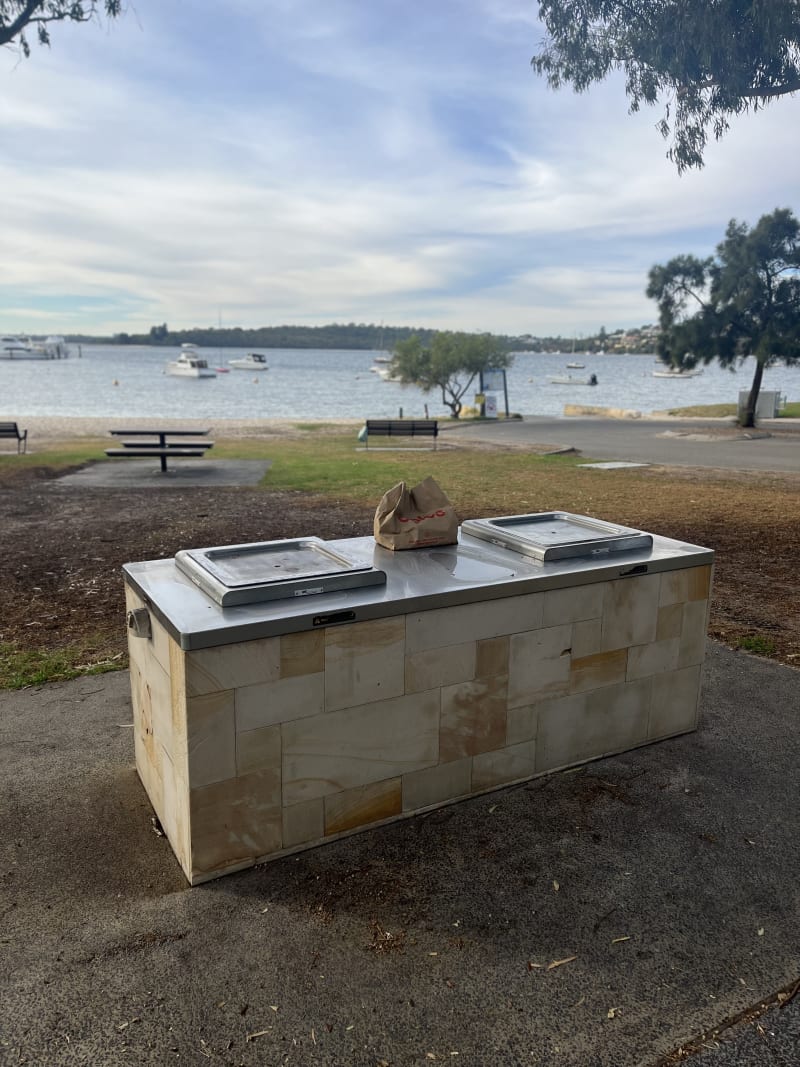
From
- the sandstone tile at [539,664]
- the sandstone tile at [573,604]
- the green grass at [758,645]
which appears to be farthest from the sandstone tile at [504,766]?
the green grass at [758,645]

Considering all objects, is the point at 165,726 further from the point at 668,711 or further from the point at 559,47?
the point at 559,47

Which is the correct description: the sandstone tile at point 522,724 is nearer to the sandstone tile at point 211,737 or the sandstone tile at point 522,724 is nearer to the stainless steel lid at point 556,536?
the stainless steel lid at point 556,536

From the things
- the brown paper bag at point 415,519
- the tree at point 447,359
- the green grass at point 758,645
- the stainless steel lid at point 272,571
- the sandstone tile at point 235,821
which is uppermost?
the tree at point 447,359

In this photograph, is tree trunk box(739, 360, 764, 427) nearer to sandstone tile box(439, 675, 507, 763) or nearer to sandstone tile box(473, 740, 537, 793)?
sandstone tile box(473, 740, 537, 793)

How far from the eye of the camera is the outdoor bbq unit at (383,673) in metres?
2.95

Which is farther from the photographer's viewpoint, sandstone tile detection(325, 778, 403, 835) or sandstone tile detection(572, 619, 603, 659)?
sandstone tile detection(572, 619, 603, 659)

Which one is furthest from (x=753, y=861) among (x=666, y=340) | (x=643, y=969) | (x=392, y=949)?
(x=666, y=340)

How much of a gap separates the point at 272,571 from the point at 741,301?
27.8 m

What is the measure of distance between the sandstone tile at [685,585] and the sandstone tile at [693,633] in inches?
1.8

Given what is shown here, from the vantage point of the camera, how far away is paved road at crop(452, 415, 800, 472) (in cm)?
1844

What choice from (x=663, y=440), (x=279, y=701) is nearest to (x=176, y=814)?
(x=279, y=701)

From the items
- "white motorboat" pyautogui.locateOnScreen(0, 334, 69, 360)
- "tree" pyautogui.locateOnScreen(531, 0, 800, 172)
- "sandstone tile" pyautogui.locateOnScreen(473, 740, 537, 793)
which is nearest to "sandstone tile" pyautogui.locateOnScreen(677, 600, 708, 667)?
"sandstone tile" pyautogui.locateOnScreen(473, 740, 537, 793)

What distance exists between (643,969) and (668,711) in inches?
68.3

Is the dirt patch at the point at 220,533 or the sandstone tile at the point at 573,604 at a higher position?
the sandstone tile at the point at 573,604
